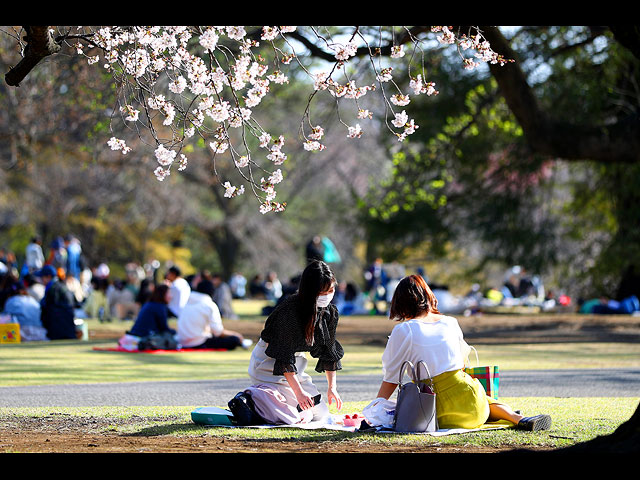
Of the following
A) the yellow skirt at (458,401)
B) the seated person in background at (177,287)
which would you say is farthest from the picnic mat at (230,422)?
the seated person in background at (177,287)

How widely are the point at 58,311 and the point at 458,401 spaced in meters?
11.5

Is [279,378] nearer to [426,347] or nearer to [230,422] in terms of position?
[230,422]

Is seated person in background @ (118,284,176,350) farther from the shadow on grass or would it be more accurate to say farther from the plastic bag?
the plastic bag

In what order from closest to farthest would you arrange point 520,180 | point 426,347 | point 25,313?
point 426,347, point 25,313, point 520,180

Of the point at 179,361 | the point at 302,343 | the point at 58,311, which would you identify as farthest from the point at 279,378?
the point at 58,311

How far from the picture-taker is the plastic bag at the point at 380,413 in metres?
7.23

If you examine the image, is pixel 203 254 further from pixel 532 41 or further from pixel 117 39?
pixel 117 39

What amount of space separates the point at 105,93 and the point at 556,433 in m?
12.4

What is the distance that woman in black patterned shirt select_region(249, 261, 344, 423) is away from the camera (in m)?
7.30

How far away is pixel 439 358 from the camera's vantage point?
7.11 meters

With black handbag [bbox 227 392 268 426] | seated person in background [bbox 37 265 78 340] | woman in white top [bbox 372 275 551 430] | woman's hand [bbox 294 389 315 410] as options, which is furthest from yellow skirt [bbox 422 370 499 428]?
seated person in background [bbox 37 265 78 340]

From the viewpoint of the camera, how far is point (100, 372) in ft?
40.1

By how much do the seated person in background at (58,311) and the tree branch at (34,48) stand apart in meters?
9.61

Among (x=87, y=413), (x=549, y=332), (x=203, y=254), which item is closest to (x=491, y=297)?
(x=549, y=332)
